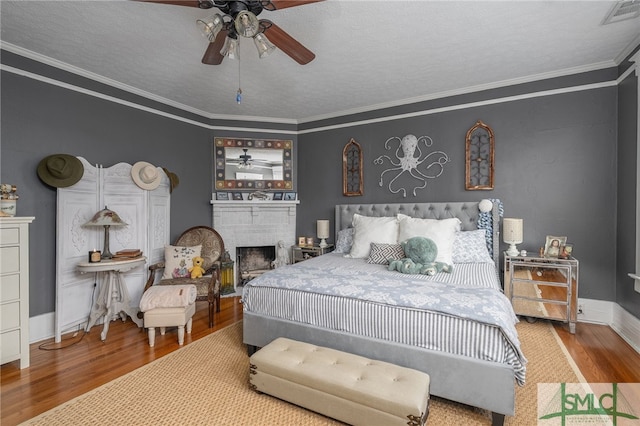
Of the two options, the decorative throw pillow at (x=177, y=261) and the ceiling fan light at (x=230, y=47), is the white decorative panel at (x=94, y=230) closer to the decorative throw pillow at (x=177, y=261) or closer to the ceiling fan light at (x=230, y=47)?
the decorative throw pillow at (x=177, y=261)

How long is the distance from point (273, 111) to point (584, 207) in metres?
4.37

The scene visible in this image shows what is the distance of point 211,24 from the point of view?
1.80 m

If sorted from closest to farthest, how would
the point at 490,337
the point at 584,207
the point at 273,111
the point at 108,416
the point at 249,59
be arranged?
the point at 490,337, the point at 108,416, the point at 249,59, the point at 584,207, the point at 273,111

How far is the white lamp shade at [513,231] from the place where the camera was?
331 centimetres

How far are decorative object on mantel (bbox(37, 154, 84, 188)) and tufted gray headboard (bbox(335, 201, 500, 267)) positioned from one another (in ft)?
11.1

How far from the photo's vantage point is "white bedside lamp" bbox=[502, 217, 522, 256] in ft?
10.8

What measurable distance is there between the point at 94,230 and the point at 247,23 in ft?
9.84

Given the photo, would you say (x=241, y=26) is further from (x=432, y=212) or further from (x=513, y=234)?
(x=513, y=234)

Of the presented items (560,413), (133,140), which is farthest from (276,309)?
(133,140)

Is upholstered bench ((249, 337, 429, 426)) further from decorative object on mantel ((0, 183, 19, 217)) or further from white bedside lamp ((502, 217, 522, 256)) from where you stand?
decorative object on mantel ((0, 183, 19, 217))

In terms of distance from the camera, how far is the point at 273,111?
467 centimetres

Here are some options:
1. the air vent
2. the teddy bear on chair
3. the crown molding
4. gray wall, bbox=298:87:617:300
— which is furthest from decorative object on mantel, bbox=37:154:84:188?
the air vent

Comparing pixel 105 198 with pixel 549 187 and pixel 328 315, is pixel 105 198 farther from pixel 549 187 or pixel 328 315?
pixel 549 187

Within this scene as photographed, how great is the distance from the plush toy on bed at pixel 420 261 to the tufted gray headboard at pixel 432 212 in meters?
1.12
